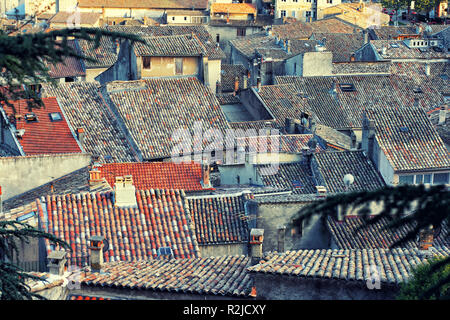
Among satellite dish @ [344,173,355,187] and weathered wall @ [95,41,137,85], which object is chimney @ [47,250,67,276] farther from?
weathered wall @ [95,41,137,85]

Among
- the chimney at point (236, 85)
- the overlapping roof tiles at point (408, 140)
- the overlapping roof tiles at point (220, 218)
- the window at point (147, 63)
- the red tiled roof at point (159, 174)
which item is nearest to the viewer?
the overlapping roof tiles at point (220, 218)

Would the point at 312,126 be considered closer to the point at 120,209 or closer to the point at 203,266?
the point at 120,209

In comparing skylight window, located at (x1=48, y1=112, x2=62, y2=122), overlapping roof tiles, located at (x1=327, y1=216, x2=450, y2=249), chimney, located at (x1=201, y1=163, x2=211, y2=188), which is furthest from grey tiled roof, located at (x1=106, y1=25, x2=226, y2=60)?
overlapping roof tiles, located at (x1=327, y1=216, x2=450, y2=249)

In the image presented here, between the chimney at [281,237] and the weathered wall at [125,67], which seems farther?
the weathered wall at [125,67]

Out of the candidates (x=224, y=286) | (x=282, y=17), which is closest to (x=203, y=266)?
(x=224, y=286)

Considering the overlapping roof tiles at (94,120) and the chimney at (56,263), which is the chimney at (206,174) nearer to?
the overlapping roof tiles at (94,120)

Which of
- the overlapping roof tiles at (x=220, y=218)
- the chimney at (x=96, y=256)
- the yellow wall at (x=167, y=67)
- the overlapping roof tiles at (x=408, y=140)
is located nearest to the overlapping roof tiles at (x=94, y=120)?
the yellow wall at (x=167, y=67)

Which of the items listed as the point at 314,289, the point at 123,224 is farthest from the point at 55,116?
the point at 314,289
